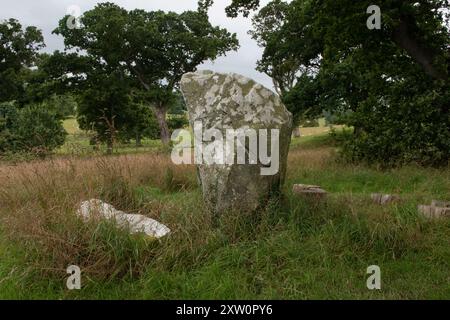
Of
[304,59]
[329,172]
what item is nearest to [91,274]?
[329,172]

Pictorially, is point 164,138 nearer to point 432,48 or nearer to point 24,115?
point 24,115

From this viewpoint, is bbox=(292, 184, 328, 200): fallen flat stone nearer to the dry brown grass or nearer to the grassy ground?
the grassy ground

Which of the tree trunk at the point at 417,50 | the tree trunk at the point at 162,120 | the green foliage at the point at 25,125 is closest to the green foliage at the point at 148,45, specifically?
the tree trunk at the point at 162,120

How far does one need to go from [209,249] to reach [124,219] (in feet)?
3.47

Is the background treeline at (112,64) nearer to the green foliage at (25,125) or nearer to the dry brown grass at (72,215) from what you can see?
the green foliage at (25,125)

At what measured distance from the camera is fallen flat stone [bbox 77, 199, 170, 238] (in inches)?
184

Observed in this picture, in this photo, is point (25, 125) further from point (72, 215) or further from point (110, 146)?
point (72, 215)

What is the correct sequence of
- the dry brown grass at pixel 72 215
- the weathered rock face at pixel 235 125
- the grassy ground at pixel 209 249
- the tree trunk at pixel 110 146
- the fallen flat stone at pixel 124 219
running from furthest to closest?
1. the tree trunk at pixel 110 146
2. the weathered rock face at pixel 235 125
3. the fallen flat stone at pixel 124 219
4. the dry brown grass at pixel 72 215
5. the grassy ground at pixel 209 249

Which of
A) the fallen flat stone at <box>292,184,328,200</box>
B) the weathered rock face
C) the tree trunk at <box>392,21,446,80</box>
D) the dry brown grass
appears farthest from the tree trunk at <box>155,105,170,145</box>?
the weathered rock face

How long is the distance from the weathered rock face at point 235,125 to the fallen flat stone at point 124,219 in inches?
34.9

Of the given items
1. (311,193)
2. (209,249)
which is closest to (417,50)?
(311,193)

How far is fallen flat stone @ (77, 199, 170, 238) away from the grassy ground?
0.13 m

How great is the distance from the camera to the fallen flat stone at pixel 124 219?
4684 millimetres
